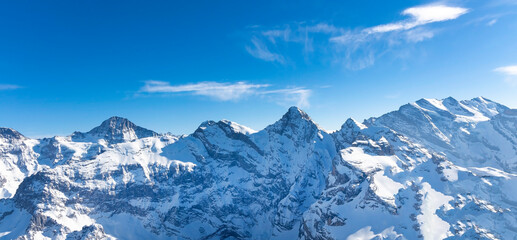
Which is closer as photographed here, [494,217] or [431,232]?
[431,232]

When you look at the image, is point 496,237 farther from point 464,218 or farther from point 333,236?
point 333,236

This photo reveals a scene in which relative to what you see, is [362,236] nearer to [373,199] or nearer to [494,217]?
[373,199]

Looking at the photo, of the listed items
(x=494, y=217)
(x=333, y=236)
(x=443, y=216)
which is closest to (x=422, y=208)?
(x=443, y=216)

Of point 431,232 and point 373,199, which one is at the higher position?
point 373,199

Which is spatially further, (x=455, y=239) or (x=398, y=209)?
(x=398, y=209)

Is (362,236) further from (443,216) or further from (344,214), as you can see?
(443,216)

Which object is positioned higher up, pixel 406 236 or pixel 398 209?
pixel 398 209

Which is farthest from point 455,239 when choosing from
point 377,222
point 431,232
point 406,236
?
point 377,222

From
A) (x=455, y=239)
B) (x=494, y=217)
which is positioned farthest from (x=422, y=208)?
(x=494, y=217)
